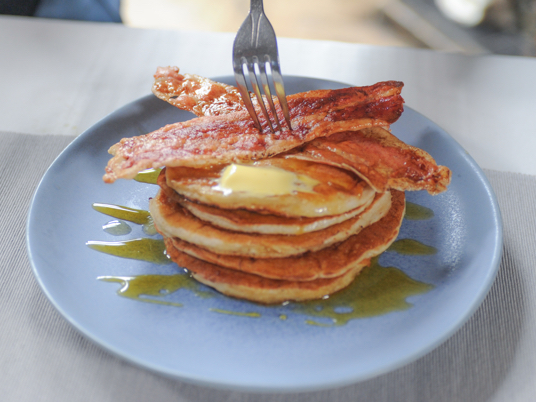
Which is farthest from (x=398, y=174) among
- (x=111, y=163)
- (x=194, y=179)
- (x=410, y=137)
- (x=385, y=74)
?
(x=385, y=74)

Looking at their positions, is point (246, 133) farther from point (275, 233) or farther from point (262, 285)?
point (262, 285)

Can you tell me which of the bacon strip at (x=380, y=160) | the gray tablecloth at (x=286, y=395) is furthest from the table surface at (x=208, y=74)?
the gray tablecloth at (x=286, y=395)

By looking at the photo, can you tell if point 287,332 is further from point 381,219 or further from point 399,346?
point 381,219

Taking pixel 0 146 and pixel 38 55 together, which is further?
pixel 38 55

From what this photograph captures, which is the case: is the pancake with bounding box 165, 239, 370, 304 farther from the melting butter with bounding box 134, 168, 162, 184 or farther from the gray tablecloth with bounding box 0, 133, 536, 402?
the melting butter with bounding box 134, 168, 162, 184

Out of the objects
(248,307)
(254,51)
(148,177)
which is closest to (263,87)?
(254,51)

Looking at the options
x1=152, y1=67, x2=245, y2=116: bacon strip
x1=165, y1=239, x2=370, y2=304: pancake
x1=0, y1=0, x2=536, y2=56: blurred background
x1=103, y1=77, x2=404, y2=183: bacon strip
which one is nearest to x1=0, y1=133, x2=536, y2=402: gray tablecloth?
x1=165, y1=239, x2=370, y2=304: pancake
